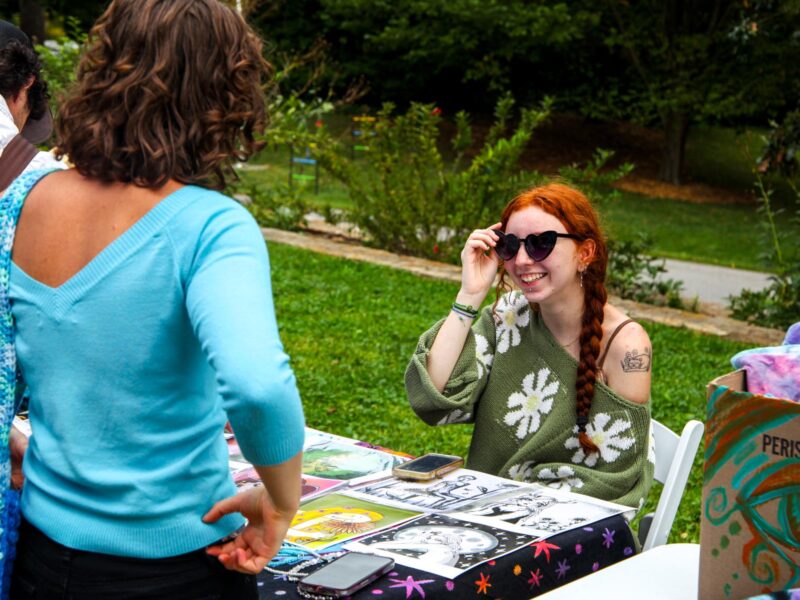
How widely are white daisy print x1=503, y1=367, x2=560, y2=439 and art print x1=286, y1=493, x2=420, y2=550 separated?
66cm

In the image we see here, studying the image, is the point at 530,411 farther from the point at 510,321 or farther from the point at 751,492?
the point at 751,492

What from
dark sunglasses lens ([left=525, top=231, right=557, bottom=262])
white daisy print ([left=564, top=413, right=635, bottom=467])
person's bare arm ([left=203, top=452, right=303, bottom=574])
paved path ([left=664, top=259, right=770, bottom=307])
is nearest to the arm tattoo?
white daisy print ([left=564, top=413, right=635, bottom=467])

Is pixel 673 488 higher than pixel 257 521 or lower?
lower

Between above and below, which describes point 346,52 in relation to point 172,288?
above

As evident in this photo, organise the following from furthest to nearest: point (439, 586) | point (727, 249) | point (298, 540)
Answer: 1. point (727, 249)
2. point (298, 540)
3. point (439, 586)

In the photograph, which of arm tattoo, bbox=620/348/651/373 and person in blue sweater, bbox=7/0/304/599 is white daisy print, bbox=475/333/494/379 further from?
person in blue sweater, bbox=7/0/304/599

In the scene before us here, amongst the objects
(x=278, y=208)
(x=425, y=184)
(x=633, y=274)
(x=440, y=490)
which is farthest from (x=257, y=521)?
(x=278, y=208)

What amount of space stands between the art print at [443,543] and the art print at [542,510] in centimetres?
7

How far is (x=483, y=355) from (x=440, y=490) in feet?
1.94

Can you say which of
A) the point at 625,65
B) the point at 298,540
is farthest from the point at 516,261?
the point at 625,65

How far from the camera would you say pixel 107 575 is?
1587mm

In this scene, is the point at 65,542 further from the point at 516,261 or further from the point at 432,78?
the point at 432,78

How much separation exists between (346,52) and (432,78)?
8.73 feet

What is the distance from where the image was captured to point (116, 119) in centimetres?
156
